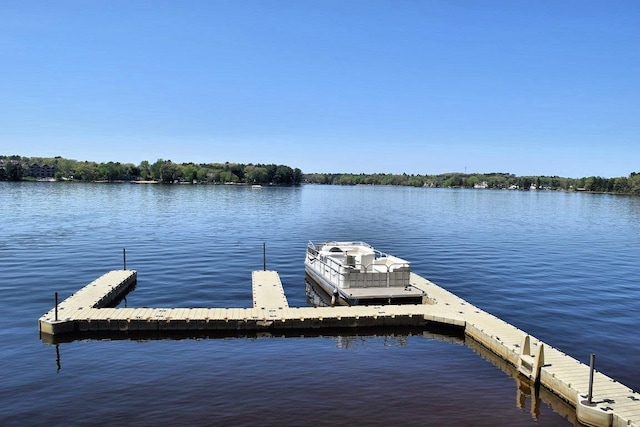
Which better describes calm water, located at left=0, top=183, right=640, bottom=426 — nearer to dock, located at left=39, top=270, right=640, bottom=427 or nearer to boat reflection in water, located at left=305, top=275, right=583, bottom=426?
boat reflection in water, located at left=305, top=275, right=583, bottom=426

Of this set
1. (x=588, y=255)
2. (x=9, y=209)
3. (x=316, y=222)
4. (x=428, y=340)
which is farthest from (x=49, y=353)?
(x=9, y=209)

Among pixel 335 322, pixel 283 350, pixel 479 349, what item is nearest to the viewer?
pixel 283 350

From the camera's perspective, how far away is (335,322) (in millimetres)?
26578

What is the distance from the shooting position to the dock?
20109 millimetres

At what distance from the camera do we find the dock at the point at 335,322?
2011 cm

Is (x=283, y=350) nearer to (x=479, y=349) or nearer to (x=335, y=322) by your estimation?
(x=335, y=322)

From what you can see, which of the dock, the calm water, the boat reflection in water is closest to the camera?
the calm water

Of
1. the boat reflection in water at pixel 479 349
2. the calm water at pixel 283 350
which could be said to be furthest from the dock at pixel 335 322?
the calm water at pixel 283 350

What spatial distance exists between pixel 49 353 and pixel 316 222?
2614 inches

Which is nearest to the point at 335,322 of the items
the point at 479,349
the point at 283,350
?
the point at 283,350

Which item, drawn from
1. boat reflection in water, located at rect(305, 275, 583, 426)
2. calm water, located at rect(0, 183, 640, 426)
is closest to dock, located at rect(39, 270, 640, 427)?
boat reflection in water, located at rect(305, 275, 583, 426)

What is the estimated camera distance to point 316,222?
290 feet

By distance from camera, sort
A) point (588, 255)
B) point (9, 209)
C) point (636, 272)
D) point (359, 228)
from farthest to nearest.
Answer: point (9, 209) < point (359, 228) < point (588, 255) < point (636, 272)

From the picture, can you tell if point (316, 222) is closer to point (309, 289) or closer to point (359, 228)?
Answer: point (359, 228)
